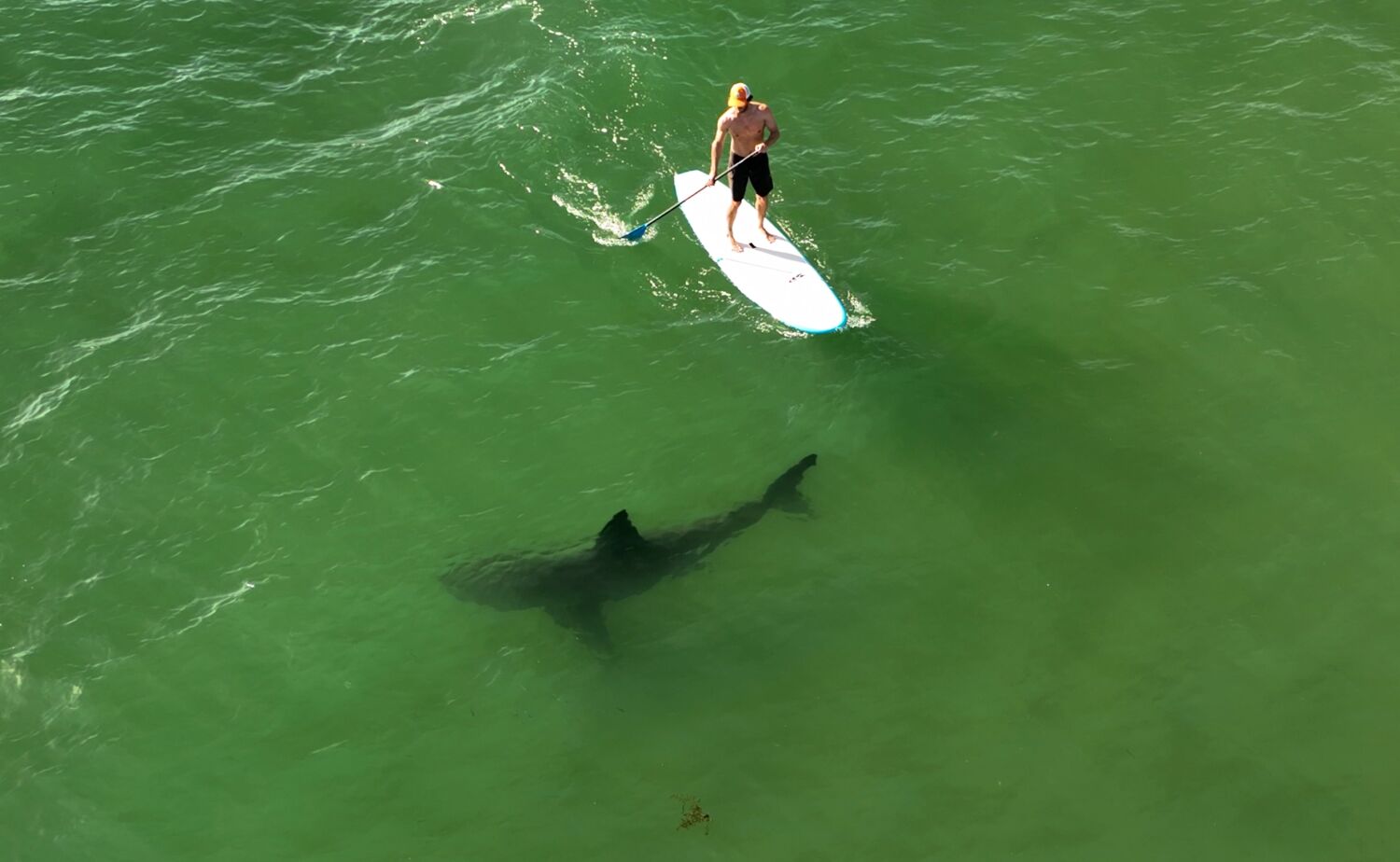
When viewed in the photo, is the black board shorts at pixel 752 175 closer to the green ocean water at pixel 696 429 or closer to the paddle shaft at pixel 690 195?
the paddle shaft at pixel 690 195

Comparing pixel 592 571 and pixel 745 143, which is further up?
pixel 745 143

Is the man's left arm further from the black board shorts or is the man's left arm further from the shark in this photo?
the shark

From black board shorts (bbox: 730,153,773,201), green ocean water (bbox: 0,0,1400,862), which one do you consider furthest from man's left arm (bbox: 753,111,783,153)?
green ocean water (bbox: 0,0,1400,862)

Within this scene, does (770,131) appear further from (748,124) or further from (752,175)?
(752,175)

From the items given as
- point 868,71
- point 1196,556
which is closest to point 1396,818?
point 1196,556

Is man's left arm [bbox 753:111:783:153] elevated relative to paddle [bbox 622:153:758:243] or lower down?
elevated

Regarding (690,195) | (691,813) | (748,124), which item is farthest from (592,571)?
(748,124)
